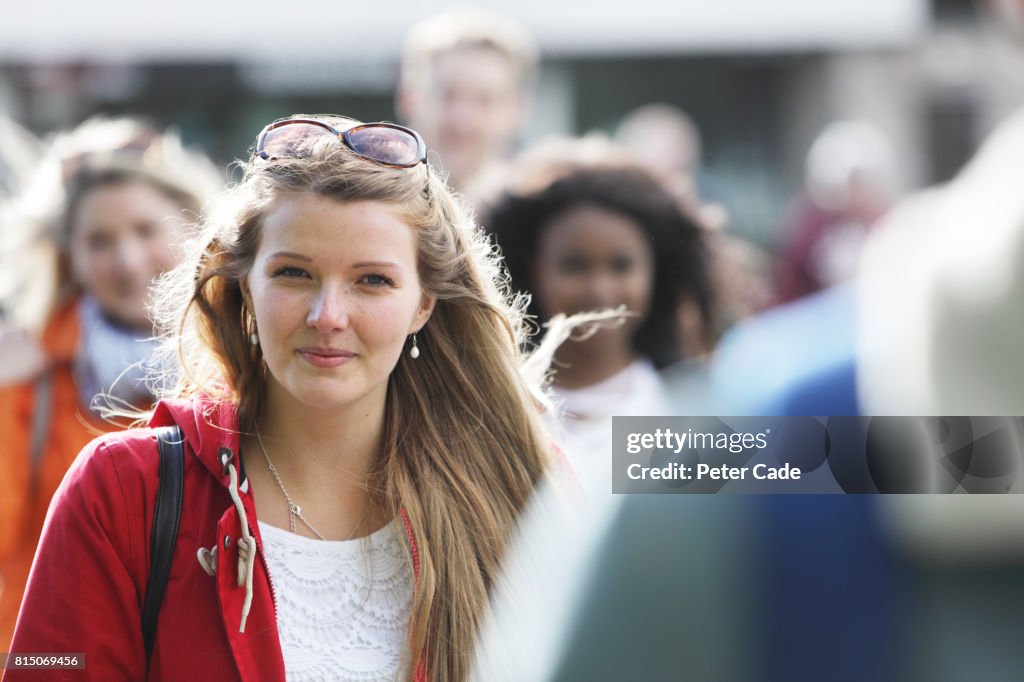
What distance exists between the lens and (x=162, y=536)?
4.79ft

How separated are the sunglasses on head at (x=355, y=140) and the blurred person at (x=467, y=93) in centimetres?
102

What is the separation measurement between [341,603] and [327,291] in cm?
42

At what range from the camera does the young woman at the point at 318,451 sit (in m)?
1.45

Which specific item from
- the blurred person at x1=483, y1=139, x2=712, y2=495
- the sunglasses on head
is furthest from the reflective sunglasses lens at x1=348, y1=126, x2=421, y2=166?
the blurred person at x1=483, y1=139, x2=712, y2=495

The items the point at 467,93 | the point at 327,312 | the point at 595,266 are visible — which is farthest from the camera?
the point at 467,93

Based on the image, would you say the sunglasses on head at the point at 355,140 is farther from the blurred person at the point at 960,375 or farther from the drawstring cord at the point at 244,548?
the blurred person at the point at 960,375

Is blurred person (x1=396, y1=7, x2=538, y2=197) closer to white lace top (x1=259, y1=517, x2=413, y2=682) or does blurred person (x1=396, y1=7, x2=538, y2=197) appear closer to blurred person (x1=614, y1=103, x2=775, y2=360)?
blurred person (x1=614, y1=103, x2=775, y2=360)

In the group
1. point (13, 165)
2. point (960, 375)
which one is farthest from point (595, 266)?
point (960, 375)

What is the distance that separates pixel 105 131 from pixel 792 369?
2.34 metres

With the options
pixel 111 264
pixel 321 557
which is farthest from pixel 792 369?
pixel 111 264

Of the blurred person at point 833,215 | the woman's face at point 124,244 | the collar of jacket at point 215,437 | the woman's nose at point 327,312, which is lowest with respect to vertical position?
the collar of jacket at point 215,437

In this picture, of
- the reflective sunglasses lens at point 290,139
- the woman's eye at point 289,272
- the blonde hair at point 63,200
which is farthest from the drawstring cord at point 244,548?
the blonde hair at point 63,200

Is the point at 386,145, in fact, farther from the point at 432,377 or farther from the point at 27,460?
the point at 27,460

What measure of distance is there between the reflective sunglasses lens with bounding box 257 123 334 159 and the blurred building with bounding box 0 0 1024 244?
2910 millimetres
